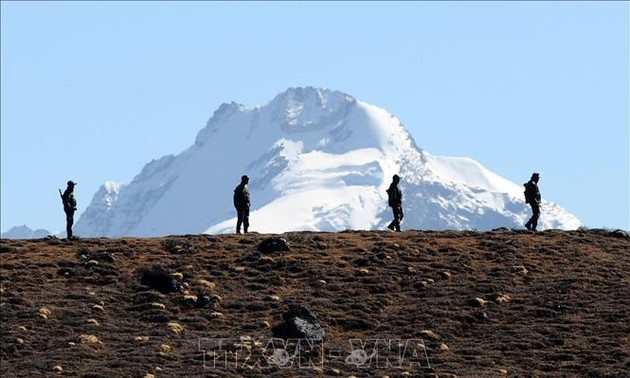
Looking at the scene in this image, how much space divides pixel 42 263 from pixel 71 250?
2.76m

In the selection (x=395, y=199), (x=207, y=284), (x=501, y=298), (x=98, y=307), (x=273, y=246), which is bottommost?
(x=98, y=307)

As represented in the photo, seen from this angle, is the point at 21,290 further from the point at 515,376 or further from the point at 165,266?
the point at 515,376

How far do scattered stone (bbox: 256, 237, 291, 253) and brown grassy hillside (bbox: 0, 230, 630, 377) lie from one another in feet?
1.84

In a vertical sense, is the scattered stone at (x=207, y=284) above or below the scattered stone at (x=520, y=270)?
below

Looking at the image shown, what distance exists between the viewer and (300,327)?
196 feet

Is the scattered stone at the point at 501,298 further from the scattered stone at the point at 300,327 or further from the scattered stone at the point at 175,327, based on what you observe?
the scattered stone at the point at 175,327

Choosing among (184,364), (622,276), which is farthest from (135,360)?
(622,276)

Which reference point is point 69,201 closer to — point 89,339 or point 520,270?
point 89,339

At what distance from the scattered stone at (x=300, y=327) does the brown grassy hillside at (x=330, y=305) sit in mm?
509

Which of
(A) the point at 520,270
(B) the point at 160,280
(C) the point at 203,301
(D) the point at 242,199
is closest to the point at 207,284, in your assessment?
(B) the point at 160,280

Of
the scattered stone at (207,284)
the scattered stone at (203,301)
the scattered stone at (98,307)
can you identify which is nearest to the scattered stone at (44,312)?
the scattered stone at (98,307)

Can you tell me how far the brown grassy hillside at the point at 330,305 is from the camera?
57844 mm

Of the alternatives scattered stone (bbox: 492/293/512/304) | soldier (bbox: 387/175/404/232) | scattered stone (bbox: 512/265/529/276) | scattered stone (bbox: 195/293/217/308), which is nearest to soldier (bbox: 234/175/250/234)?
soldier (bbox: 387/175/404/232)

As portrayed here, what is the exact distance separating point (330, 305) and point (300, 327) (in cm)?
406
